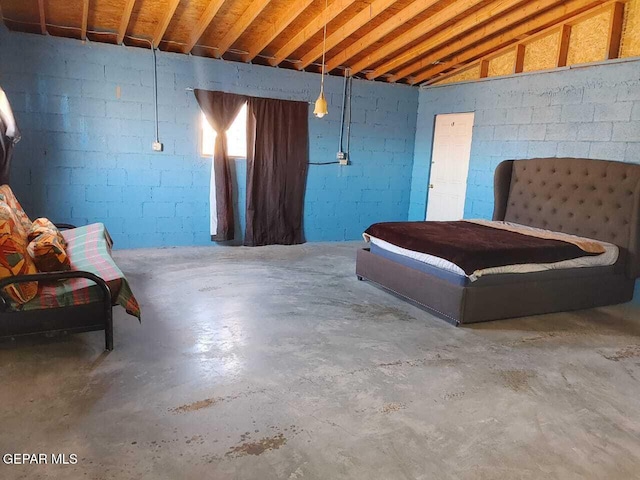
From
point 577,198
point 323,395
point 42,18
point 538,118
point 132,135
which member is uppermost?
point 42,18

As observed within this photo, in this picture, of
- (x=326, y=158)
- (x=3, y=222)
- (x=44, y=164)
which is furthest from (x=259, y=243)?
(x=3, y=222)

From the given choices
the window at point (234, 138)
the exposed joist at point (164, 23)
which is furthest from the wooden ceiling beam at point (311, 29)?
the exposed joist at point (164, 23)

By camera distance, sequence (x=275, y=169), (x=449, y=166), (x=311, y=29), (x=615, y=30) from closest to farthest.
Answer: (x=615, y=30) → (x=311, y=29) → (x=275, y=169) → (x=449, y=166)

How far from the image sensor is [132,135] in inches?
226

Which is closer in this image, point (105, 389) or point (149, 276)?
point (105, 389)

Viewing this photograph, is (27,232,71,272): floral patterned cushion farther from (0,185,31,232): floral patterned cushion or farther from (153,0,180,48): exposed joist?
(153,0,180,48): exposed joist

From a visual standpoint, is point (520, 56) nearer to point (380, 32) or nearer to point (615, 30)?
point (615, 30)

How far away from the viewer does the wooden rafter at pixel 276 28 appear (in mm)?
4711

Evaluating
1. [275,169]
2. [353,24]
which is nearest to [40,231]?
[275,169]

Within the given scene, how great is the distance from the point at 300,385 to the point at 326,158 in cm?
468

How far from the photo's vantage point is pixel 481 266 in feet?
12.3

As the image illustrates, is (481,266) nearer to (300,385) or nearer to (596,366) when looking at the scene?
(596,366)

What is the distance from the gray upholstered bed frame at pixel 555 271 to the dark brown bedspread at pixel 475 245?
163 mm

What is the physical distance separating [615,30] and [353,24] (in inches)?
106
